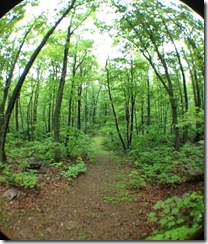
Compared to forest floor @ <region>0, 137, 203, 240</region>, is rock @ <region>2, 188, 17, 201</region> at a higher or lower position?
higher

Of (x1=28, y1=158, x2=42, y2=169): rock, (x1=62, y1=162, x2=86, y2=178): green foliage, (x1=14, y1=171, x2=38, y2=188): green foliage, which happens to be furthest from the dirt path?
(x1=62, y1=162, x2=86, y2=178): green foliage

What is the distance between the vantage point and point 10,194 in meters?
3.48

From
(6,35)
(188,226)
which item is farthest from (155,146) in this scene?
(6,35)

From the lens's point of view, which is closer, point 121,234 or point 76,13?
point 121,234

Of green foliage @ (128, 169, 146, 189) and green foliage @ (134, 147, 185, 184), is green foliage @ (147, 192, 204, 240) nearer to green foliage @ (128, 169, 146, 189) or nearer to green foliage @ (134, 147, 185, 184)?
green foliage @ (134, 147, 185, 184)

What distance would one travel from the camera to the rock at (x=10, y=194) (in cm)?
329

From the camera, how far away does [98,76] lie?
35.7ft

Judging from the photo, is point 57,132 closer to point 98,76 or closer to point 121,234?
point 98,76

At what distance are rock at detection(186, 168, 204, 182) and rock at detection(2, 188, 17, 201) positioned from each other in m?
3.18

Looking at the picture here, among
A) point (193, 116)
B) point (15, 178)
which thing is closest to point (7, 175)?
point (15, 178)

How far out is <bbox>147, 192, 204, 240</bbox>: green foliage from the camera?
210cm

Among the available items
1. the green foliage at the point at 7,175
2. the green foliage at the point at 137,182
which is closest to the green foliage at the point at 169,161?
the green foliage at the point at 137,182

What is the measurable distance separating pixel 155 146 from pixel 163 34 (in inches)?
104

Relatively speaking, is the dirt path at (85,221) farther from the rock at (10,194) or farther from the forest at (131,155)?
the rock at (10,194)
